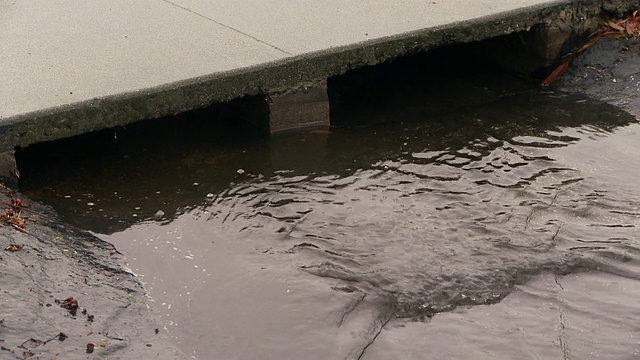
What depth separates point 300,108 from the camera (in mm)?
5207

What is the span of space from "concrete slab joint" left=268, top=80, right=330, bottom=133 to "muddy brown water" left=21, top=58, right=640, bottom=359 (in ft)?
0.30

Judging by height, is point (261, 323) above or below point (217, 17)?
below

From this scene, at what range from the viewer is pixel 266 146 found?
5.17m

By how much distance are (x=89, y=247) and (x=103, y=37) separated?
1821 millimetres

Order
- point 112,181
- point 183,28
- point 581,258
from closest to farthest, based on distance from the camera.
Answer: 1. point 581,258
2. point 112,181
3. point 183,28

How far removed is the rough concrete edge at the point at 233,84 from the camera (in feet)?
14.6

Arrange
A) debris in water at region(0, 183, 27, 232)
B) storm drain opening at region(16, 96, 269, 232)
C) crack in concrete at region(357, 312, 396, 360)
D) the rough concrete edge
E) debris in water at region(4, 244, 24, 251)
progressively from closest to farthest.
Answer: crack in concrete at region(357, 312, 396, 360), debris in water at region(4, 244, 24, 251), debris in water at region(0, 183, 27, 232), the rough concrete edge, storm drain opening at region(16, 96, 269, 232)

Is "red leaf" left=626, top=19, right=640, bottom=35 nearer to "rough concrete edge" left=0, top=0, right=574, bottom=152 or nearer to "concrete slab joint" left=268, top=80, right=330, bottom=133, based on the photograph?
"rough concrete edge" left=0, top=0, right=574, bottom=152

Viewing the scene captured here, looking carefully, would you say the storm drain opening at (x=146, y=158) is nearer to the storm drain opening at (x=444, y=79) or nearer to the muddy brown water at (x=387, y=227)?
the muddy brown water at (x=387, y=227)

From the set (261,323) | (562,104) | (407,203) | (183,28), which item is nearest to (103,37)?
(183,28)

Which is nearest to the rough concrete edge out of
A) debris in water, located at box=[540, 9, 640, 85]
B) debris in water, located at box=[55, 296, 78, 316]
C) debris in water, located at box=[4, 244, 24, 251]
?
debris in water, located at box=[540, 9, 640, 85]

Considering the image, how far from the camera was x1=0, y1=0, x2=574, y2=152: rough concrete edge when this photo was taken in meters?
4.45

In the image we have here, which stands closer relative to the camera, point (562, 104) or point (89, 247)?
point (89, 247)

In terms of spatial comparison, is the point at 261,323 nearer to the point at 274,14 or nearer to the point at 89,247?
the point at 89,247
